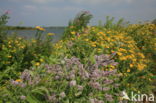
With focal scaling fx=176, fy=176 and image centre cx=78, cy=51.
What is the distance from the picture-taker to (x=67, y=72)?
7.65 feet

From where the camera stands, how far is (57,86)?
2.11 meters

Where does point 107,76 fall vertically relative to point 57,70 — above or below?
below

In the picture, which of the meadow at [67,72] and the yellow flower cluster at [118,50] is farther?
the yellow flower cluster at [118,50]

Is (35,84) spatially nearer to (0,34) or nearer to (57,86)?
(57,86)

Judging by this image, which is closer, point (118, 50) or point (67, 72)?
point (67, 72)

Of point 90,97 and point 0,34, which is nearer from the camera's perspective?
point 90,97

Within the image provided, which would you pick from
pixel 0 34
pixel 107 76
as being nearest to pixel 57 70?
pixel 107 76

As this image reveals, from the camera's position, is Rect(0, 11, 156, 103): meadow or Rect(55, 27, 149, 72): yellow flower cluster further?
Rect(55, 27, 149, 72): yellow flower cluster

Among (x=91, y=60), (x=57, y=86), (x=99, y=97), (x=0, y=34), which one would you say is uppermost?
(x=0, y=34)

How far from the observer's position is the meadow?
2.03 m

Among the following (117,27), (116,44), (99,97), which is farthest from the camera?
(117,27)

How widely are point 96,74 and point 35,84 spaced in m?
0.79

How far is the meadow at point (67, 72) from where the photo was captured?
2029 millimetres

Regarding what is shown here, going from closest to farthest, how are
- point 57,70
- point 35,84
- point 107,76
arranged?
1. point 35,84
2. point 57,70
3. point 107,76
